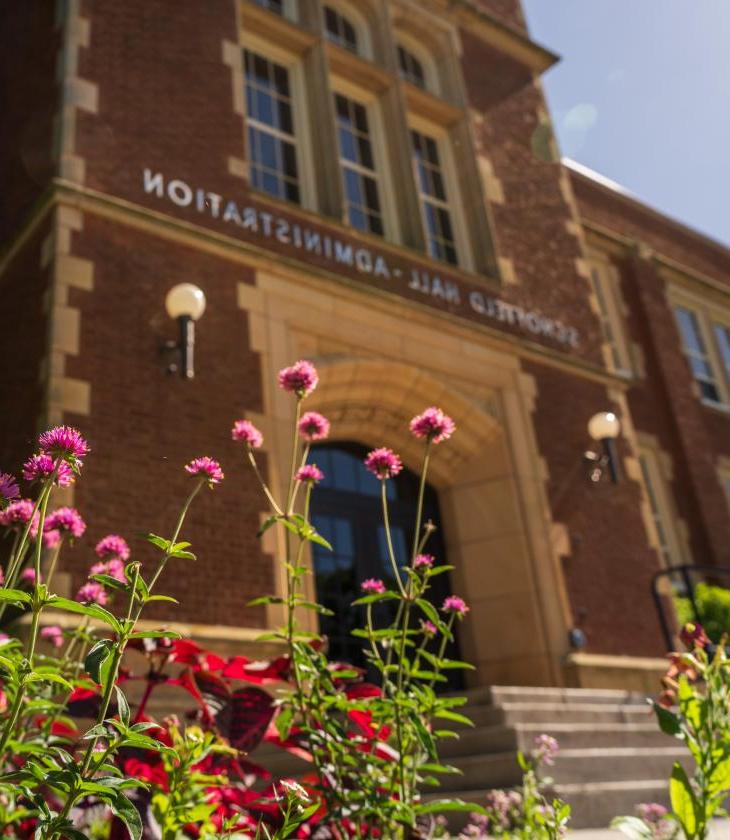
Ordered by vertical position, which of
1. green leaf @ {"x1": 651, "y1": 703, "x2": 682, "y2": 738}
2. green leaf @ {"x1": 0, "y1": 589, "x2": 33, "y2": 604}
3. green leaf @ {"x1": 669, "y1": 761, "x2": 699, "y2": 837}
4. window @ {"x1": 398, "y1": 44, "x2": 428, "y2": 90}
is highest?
window @ {"x1": 398, "y1": 44, "x2": 428, "y2": 90}

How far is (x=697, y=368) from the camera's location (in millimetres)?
16203

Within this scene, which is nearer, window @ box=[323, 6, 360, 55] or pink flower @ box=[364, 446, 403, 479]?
pink flower @ box=[364, 446, 403, 479]

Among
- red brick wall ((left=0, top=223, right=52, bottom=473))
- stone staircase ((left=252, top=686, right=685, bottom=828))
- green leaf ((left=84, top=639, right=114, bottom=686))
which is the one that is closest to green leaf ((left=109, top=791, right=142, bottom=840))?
green leaf ((left=84, top=639, right=114, bottom=686))

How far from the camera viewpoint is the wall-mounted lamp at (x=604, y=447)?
9.48 metres

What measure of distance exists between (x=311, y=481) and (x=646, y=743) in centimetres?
451

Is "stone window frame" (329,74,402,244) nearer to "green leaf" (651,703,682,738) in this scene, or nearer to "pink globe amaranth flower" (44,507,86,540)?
"pink globe amaranth flower" (44,507,86,540)

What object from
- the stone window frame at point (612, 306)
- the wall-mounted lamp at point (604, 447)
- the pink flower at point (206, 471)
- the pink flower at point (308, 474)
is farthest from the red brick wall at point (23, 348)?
the stone window frame at point (612, 306)

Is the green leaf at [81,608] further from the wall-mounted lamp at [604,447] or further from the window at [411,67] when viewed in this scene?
the window at [411,67]

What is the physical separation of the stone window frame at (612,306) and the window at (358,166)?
5.57 meters

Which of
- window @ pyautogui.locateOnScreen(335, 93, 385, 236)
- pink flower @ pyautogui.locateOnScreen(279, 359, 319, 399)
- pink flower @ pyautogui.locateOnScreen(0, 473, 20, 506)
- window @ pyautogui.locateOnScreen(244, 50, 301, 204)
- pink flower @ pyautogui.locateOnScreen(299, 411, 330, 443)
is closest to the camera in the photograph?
pink flower @ pyautogui.locateOnScreen(0, 473, 20, 506)

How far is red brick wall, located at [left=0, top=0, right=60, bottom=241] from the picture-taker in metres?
7.64

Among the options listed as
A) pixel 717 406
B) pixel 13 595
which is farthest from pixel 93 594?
Answer: pixel 717 406

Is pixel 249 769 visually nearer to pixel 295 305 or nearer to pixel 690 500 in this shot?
pixel 295 305

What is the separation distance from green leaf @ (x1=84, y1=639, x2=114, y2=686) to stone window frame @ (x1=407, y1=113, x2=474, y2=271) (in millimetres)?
9163
